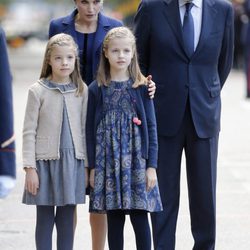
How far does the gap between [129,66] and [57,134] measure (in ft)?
1.93

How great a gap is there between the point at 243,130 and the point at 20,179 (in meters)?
5.21

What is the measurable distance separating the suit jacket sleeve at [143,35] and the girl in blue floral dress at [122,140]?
14.9 inches

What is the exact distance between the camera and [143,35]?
695 cm

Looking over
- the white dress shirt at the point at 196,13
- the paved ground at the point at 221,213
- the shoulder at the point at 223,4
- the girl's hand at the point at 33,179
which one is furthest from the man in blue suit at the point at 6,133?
the paved ground at the point at 221,213

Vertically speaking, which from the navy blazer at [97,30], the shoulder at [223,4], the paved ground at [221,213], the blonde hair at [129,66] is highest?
the shoulder at [223,4]

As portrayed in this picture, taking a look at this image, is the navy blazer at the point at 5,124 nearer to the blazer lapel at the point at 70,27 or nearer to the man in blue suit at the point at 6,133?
the man in blue suit at the point at 6,133

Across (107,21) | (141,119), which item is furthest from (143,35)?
(141,119)

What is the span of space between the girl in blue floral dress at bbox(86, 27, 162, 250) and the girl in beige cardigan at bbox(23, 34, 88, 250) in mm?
88

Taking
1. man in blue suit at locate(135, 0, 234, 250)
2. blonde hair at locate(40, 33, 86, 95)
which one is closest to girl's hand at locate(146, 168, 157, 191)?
man in blue suit at locate(135, 0, 234, 250)

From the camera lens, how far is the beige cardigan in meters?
6.50

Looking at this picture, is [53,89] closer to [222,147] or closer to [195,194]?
[195,194]

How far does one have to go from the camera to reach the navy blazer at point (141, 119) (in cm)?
646

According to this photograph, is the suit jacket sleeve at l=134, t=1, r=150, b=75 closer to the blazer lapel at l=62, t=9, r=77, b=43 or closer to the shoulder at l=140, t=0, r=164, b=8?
the shoulder at l=140, t=0, r=164, b=8

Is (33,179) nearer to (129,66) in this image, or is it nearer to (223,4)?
(129,66)
